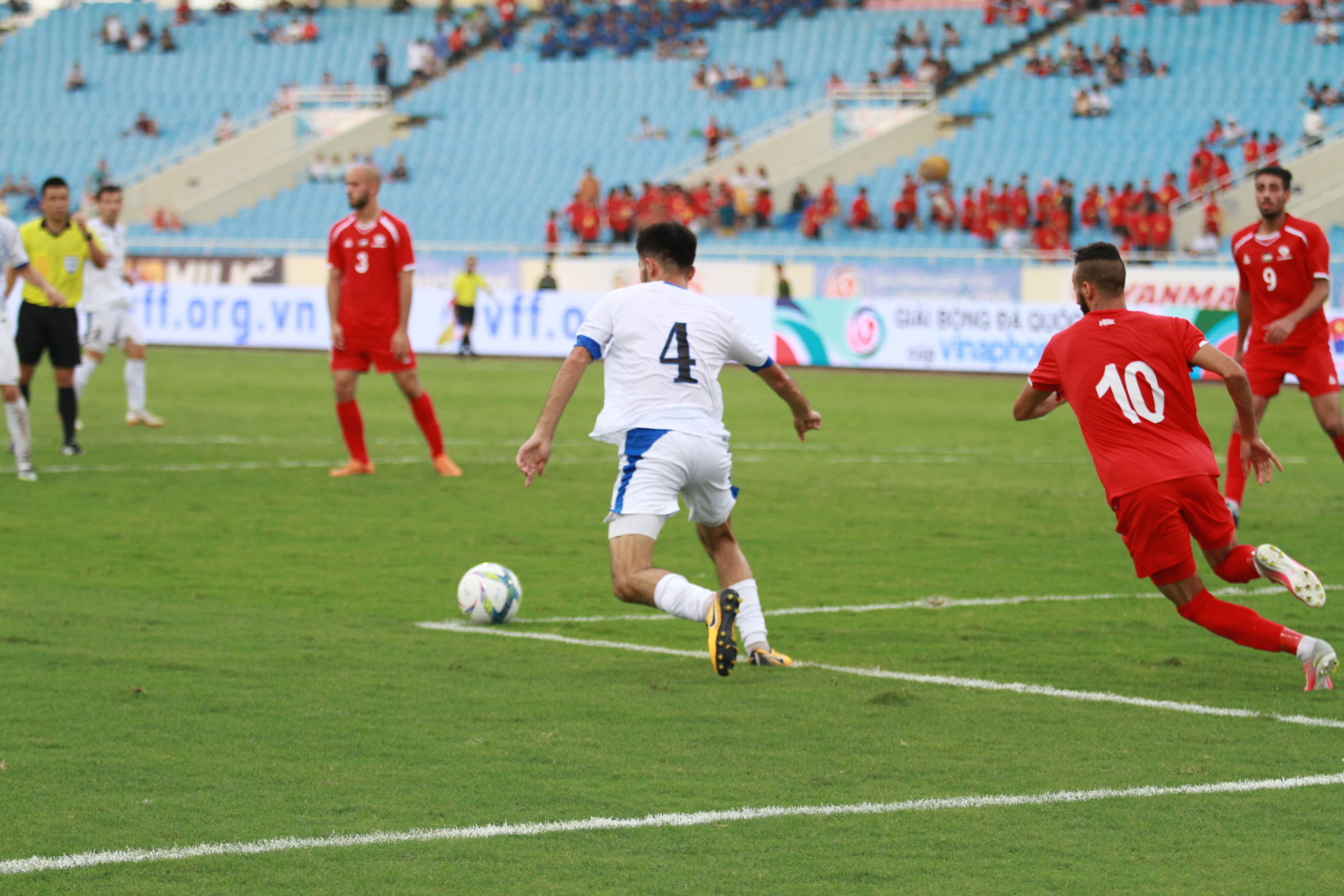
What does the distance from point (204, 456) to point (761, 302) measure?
1588 centimetres

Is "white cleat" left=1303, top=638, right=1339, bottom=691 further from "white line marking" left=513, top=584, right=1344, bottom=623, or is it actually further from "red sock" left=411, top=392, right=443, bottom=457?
"red sock" left=411, top=392, right=443, bottom=457

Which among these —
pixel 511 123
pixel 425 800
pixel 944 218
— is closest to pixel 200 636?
pixel 425 800

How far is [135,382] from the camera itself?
56.1 ft

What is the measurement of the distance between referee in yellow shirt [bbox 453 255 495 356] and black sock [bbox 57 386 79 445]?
1688cm

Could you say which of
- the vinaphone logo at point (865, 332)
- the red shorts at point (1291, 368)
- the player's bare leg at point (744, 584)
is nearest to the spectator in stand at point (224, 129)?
the vinaphone logo at point (865, 332)

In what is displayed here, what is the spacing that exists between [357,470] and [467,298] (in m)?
17.9

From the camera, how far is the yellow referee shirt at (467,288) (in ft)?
102

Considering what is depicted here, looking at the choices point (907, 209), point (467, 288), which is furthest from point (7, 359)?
point (907, 209)

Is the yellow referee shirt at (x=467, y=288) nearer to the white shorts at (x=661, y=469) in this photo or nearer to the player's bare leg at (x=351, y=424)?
the player's bare leg at (x=351, y=424)

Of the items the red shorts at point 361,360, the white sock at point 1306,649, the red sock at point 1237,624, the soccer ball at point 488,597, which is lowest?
the soccer ball at point 488,597

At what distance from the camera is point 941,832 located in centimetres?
450

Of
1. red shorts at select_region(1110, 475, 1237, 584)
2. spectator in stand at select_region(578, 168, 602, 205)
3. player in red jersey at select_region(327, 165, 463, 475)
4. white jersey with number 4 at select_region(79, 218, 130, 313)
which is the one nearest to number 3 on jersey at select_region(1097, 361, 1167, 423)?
red shorts at select_region(1110, 475, 1237, 584)

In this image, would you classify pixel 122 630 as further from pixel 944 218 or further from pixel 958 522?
pixel 944 218

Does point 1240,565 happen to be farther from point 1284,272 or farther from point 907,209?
point 907,209
